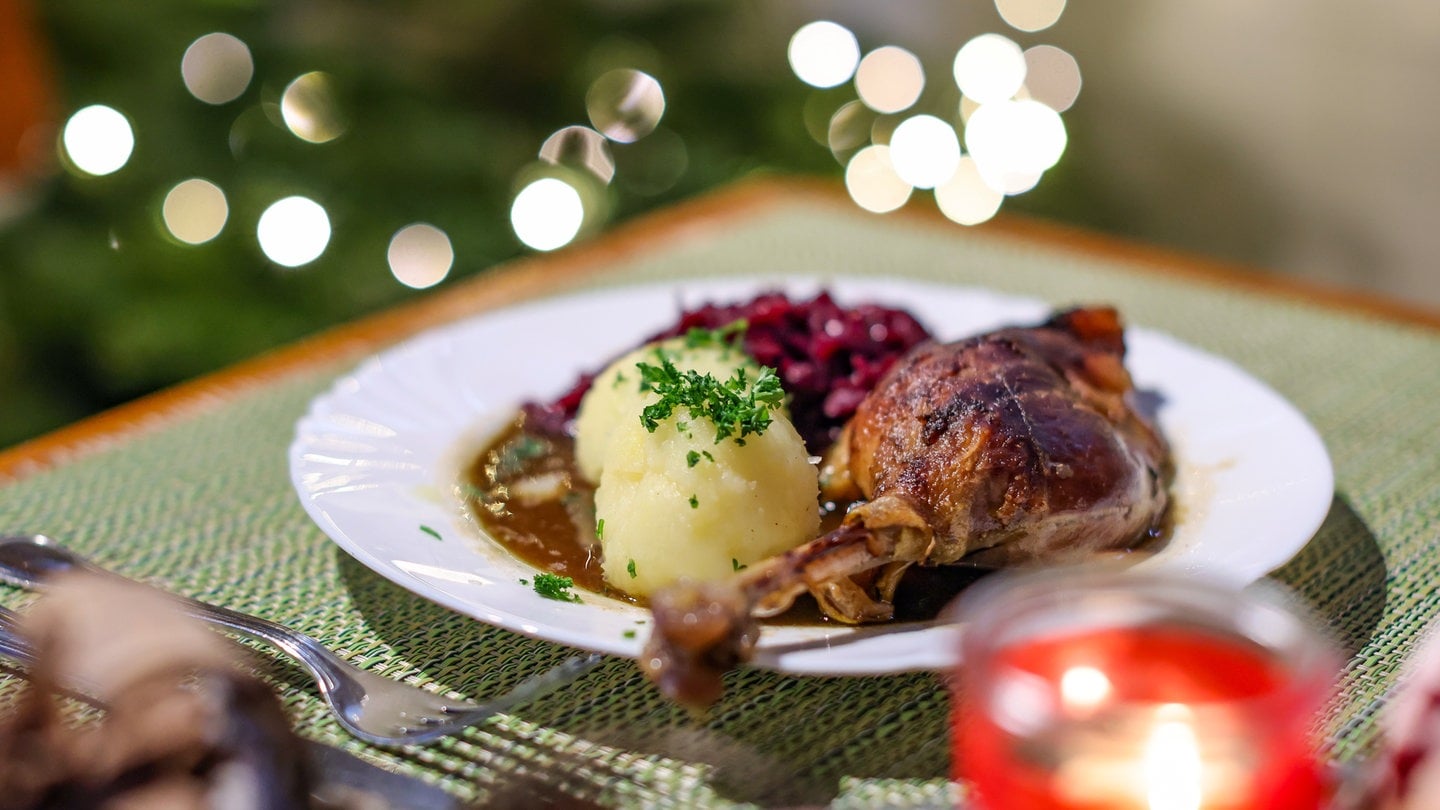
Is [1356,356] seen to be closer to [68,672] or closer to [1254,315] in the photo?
[1254,315]

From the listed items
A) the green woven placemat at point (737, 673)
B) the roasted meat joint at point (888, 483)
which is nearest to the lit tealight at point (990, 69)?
the green woven placemat at point (737, 673)

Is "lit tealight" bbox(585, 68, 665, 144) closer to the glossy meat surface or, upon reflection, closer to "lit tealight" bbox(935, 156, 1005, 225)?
"lit tealight" bbox(935, 156, 1005, 225)

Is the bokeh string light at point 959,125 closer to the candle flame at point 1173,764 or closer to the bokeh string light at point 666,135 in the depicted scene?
the bokeh string light at point 666,135

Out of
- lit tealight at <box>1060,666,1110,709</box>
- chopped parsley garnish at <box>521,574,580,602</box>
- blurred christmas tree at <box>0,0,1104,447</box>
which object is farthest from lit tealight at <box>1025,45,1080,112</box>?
lit tealight at <box>1060,666,1110,709</box>

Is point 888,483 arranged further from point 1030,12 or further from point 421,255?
point 1030,12

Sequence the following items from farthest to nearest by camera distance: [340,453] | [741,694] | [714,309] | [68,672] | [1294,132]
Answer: [1294,132], [714,309], [340,453], [741,694], [68,672]

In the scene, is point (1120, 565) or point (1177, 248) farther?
point (1177, 248)

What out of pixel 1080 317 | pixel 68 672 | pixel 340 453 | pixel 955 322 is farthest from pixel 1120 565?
pixel 68 672
